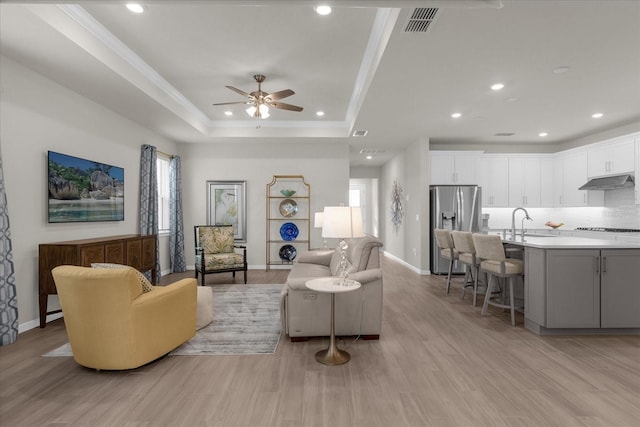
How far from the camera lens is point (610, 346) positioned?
3.08 metres

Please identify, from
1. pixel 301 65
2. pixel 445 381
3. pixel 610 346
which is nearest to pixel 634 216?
pixel 610 346

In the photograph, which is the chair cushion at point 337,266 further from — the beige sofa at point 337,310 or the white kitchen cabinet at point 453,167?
the white kitchen cabinet at point 453,167

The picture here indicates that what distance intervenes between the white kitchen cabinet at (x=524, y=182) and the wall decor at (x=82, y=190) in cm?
740

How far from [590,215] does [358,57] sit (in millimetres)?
5957

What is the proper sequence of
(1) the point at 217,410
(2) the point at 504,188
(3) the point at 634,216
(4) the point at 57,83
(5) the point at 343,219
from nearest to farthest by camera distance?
1. (1) the point at 217,410
2. (5) the point at 343,219
3. (4) the point at 57,83
4. (3) the point at 634,216
5. (2) the point at 504,188

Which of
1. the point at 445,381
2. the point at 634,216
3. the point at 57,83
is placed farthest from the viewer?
the point at 634,216

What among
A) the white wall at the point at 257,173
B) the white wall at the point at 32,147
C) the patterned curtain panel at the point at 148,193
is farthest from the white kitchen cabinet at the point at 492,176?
the white wall at the point at 32,147

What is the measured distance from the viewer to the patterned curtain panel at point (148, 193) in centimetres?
558

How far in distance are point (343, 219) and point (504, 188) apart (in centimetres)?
569

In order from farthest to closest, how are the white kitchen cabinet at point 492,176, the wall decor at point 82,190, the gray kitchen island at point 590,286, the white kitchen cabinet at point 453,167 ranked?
the white kitchen cabinet at point 492,176 < the white kitchen cabinet at point 453,167 < the wall decor at point 82,190 < the gray kitchen island at point 590,286

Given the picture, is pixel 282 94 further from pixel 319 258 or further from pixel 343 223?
pixel 319 258

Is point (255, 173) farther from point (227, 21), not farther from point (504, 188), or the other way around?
point (504, 188)

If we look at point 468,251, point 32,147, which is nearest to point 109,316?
point 32,147

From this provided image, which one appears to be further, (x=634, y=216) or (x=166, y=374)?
(x=634, y=216)
